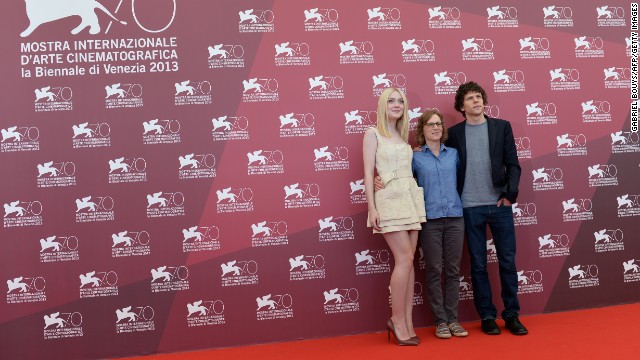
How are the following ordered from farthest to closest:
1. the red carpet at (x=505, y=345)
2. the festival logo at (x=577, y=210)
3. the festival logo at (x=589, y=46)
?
the festival logo at (x=589, y=46)
the festival logo at (x=577, y=210)
the red carpet at (x=505, y=345)

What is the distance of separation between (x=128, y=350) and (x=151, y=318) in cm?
29

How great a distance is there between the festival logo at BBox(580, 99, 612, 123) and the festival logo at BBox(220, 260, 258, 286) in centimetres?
307

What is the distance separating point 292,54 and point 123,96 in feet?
4.46

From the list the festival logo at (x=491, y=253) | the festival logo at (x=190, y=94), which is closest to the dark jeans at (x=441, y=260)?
the festival logo at (x=491, y=253)

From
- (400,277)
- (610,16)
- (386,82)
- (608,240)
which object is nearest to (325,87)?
(386,82)

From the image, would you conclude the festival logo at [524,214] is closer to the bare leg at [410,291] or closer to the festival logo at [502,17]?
the bare leg at [410,291]

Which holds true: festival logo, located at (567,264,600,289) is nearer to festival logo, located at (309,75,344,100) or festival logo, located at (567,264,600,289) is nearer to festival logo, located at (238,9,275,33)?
festival logo, located at (309,75,344,100)

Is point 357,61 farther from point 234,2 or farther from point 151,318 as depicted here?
point 151,318

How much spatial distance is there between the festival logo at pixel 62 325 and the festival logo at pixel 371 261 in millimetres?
2175

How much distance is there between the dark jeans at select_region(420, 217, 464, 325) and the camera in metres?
4.14

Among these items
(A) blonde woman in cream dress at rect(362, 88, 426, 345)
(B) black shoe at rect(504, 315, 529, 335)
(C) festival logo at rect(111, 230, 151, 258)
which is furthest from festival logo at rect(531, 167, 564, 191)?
(C) festival logo at rect(111, 230, 151, 258)

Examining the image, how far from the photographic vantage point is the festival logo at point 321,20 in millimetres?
4527

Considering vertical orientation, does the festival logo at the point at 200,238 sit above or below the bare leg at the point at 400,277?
above

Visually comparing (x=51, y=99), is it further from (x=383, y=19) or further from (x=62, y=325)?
(x=383, y=19)
